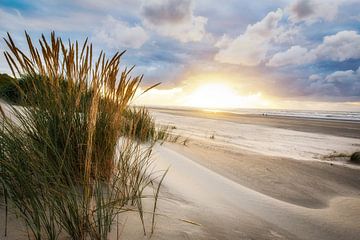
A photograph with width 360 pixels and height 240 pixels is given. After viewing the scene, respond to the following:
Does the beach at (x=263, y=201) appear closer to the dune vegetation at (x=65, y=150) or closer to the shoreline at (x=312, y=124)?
the dune vegetation at (x=65, y=150)

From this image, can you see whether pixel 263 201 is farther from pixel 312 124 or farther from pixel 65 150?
pixel 312 124

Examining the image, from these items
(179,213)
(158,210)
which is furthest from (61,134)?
(179,213)

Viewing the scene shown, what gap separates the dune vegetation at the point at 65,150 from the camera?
1271 millimetres

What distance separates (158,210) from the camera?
1.85 meters

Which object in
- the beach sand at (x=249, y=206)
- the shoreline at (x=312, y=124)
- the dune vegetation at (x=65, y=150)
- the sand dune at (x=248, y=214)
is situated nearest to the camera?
the dune vegetation at (x=65, y=150)

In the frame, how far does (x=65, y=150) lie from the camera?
1327 mm

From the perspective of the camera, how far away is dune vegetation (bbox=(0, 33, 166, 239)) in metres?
1.27

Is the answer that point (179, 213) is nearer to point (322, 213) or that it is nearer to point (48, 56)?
point (48, 56)

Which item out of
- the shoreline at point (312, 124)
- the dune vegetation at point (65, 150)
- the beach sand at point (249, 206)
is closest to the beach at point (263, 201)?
the beach sand at point (249, 206)

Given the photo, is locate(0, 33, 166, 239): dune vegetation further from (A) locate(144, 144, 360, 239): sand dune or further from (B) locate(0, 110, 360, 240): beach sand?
(A) locate(144, 144, 360, 239): sand dune

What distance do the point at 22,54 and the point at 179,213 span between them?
1.48 meters

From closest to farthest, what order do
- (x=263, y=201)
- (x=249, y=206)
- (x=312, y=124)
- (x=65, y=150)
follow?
1. (x=65, y=150)
2. (x=249, y=206)
3. (x=263, y=201)
4. (x=312, y=124)

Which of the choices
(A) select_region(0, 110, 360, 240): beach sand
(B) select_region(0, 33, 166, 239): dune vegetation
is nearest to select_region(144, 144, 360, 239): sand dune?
(A) select_region(0, 110, 360, 240): beach sand

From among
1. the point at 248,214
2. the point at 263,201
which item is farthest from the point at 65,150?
the point at 263,201
